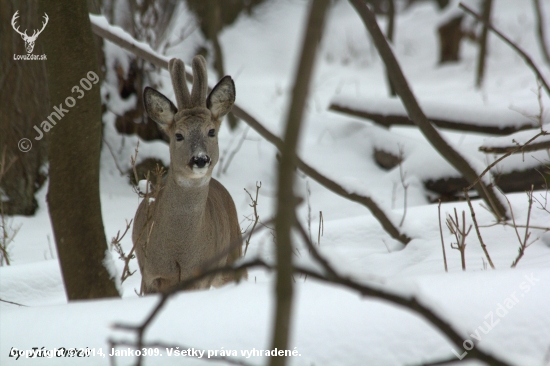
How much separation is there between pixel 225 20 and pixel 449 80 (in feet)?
23.1

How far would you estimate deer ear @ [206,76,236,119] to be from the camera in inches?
147

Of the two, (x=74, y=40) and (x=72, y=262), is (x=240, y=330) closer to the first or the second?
(x=72, y=262)

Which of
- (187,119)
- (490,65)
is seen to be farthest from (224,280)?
(490,65)

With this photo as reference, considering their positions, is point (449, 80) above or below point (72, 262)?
above

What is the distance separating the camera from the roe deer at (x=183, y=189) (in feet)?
12.0

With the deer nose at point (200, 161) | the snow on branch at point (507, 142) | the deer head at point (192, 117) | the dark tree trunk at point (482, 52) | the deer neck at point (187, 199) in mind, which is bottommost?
the deer neck at point (187, 199)

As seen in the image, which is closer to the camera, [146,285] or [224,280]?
[146,285]

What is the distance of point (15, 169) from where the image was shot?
655 cm

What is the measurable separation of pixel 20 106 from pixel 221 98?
3686 millimetres

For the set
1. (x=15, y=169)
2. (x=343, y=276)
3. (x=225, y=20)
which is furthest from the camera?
(x=225, y=20)

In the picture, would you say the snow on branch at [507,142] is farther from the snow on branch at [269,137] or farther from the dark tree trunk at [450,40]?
the dark tree trunk at [450,40]

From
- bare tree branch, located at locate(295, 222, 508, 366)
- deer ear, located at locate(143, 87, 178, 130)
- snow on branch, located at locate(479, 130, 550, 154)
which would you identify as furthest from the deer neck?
bare tree branch, located at locate(295, 222, 508, 366)

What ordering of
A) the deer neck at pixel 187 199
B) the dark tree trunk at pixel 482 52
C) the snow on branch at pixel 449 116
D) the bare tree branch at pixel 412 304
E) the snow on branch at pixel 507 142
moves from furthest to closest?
the dark tree trunk at pixel 482 52 < the snow on branch at pixel 449 116 < the snow on branch at pixel 507 142 < the deer neck at pixel 187 199 < the bare tree branch at pixel 412 304

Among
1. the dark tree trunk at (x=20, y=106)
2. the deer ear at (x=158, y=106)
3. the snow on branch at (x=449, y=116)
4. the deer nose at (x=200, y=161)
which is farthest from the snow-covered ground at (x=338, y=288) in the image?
the deer ear at (x=158, y=106)
